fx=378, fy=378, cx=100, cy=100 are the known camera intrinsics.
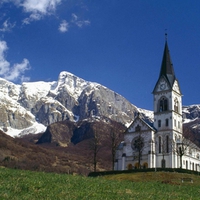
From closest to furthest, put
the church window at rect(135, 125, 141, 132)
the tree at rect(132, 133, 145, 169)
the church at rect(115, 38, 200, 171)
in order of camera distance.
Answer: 1. the church at rect(115, 38, 200, 171)
2. the tree at rect(132, 133, 145, 169)
3. the church window at rect(135, 125, 141, 132)

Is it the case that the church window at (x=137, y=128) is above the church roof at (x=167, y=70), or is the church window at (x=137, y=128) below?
below

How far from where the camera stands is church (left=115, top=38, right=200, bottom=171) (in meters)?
86.6

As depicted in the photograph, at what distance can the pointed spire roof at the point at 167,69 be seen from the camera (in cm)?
9425

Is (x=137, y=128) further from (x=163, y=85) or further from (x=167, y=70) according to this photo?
(x=167, y=70)

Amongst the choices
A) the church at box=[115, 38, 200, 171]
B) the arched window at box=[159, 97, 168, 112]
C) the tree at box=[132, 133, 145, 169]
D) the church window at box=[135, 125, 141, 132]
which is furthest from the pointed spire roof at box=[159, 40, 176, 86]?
the tree at box=[132, 133, 145, 169]

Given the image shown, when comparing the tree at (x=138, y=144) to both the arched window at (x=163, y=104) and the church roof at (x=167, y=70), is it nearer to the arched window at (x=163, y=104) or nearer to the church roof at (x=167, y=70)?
the arched window at (x=163, y=104)

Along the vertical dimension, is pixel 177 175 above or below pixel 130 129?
below

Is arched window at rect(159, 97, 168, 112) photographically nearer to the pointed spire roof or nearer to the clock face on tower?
the clock face on tower

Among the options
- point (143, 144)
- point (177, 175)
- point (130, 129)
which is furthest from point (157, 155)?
point (177, 175)

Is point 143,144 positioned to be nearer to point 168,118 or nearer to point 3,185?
point 168,118

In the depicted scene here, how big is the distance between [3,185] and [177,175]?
137 feet

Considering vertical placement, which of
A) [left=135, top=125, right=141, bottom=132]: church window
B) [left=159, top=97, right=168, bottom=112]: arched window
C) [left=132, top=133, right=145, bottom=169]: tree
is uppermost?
[left=159, top=97, right=168, bottom=112]: arched window

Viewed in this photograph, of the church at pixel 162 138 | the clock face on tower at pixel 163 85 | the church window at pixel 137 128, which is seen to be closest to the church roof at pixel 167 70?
the church at pixel 162 138

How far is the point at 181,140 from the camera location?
88.7m
